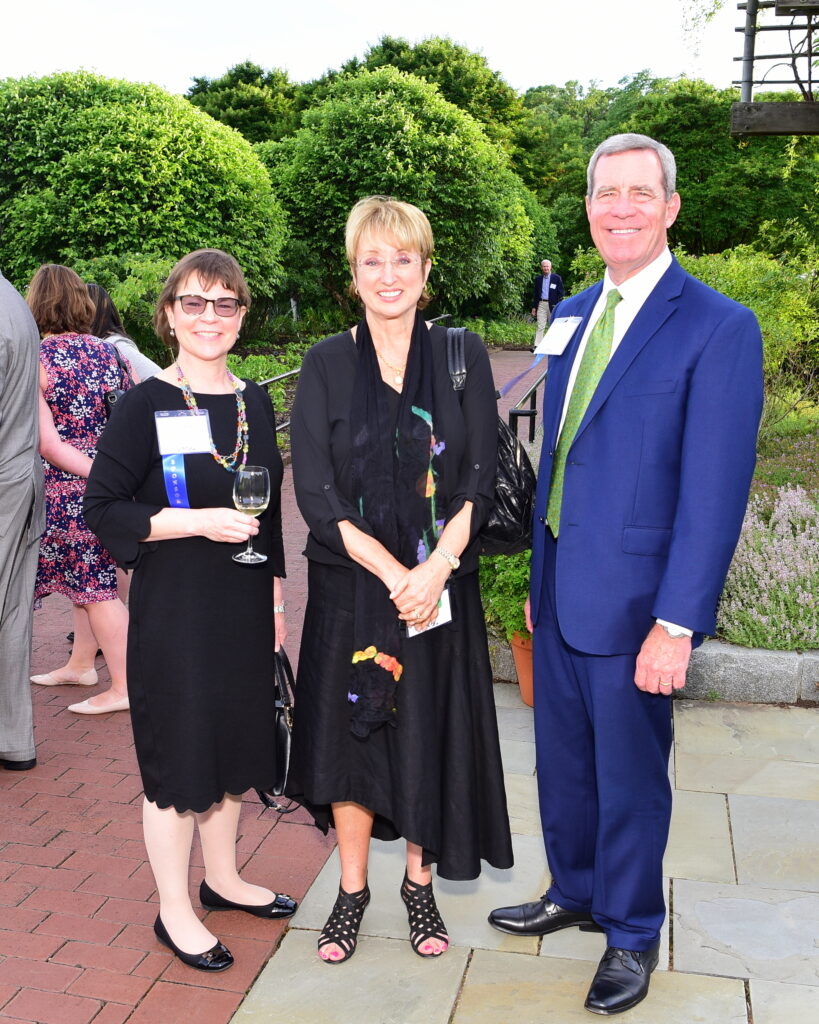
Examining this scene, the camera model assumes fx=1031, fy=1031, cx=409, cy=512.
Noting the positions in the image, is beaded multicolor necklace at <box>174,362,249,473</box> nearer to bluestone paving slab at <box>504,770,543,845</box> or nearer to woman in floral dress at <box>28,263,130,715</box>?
bluestone paving slab at <box>504,770,543,845</box>

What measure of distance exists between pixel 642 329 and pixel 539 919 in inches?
72.5

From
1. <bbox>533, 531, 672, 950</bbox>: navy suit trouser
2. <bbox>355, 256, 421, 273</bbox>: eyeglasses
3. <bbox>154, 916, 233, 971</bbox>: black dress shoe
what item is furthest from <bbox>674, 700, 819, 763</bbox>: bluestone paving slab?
<bbox>355, 256, 421, 273</bbox>: eyeglasses

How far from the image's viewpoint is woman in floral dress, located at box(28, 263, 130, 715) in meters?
4.89

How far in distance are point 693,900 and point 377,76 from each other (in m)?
23.1

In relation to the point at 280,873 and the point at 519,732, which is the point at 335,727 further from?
the point at 519,732

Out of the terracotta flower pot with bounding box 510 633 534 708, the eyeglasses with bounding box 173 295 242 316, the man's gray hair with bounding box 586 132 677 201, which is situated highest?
the man's gray hair with bounding box 586 132 677 201

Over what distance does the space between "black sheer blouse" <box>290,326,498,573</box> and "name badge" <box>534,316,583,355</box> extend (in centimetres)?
19

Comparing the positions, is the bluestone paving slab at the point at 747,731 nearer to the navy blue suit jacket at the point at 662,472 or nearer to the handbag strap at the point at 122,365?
the navy blue suit jacket at the point at 662,472

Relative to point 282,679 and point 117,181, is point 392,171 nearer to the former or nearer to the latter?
point 117,181

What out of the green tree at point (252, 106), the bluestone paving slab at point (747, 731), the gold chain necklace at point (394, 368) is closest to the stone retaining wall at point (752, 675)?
the bluestone paving slab at point (747, 731)

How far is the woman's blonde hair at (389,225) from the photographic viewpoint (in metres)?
2.80

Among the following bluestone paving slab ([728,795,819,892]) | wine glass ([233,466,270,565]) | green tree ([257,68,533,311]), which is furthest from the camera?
green tree ([257,68,533,311])

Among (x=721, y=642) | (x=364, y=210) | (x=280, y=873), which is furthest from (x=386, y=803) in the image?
(x=721, y=642)

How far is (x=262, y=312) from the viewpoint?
19.9m
